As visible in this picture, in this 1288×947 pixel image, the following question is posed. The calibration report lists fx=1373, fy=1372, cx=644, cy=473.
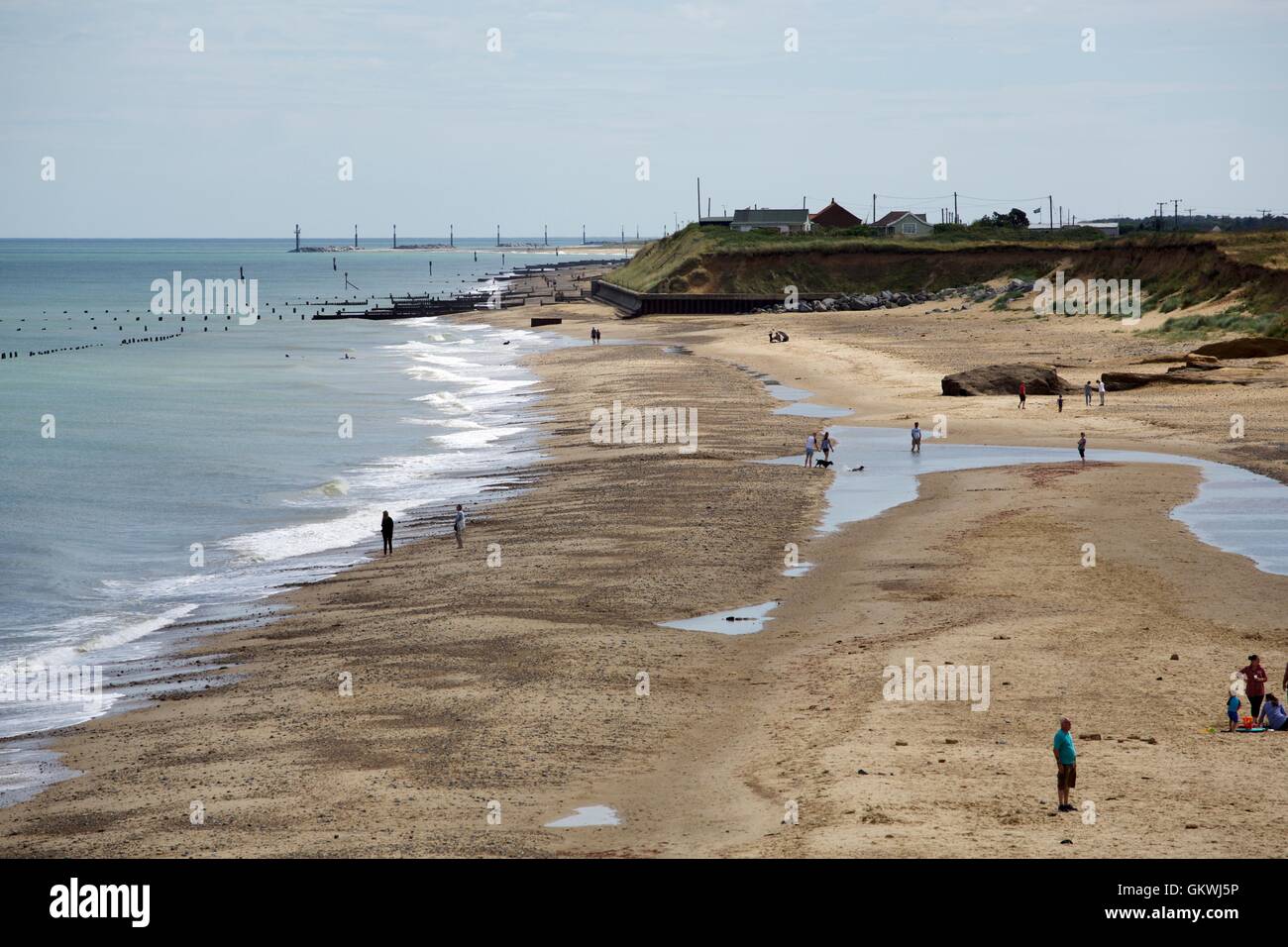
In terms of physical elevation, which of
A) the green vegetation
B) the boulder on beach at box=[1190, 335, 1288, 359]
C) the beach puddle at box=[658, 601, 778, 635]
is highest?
the green vegetation

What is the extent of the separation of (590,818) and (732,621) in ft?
29.4

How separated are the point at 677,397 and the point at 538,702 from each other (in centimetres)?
3952

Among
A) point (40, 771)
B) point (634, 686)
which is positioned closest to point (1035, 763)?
point (634, 686)

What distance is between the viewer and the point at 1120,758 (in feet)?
51.5

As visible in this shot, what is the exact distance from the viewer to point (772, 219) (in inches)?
6329

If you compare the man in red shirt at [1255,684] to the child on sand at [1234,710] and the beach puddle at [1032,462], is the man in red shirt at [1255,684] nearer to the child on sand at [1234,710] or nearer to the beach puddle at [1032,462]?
the child on sand at [1234,710]

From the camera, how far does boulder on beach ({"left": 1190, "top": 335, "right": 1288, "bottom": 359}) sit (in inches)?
2238

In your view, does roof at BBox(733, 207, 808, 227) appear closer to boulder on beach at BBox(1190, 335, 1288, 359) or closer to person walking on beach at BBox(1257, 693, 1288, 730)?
boulder on beach at BBox(1190, 335, 1288, 359)

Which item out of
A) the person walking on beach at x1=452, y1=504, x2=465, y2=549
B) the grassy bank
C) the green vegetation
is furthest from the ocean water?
the green vegetation

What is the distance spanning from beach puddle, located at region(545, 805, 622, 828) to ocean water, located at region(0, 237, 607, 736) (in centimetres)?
923

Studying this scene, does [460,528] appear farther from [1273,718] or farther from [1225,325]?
[1225,325]

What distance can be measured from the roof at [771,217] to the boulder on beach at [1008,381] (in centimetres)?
10666

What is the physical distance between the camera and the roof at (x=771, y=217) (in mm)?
159750
